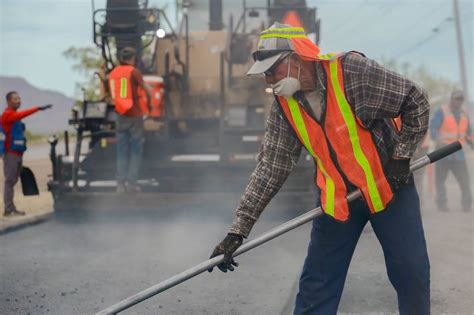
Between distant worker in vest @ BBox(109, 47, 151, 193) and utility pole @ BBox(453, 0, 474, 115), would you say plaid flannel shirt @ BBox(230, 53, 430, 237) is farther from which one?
utility pole @ BBox(453, 0, 474, 115)

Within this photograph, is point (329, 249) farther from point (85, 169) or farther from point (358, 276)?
point (85, 169)

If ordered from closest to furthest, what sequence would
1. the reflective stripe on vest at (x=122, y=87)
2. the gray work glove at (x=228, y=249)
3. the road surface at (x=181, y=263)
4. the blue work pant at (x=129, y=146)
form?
the gray work glove at (x=228, y=249), the road surface at (x=181, y=263), the reflective stripe on vest at (x=122, y=87), the blue work pant at (x=129, y=146)

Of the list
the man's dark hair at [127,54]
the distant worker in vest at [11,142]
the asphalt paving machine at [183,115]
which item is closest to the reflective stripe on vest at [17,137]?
the distant worker in vest at [11,142]

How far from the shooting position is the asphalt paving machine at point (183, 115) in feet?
31.7

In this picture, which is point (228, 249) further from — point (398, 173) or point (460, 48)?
point (460, 48)

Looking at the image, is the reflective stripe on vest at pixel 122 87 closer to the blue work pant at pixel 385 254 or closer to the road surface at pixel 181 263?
the road surface at pixel 181 263

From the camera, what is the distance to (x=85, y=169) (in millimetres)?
9688

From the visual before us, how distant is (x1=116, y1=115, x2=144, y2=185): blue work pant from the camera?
9430 mm

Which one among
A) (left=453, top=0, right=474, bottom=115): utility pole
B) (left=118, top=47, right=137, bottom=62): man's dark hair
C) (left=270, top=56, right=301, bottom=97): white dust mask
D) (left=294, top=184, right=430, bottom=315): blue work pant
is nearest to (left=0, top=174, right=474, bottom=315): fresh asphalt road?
(left=294, top=184, right=430, bottom=315): blue work pant

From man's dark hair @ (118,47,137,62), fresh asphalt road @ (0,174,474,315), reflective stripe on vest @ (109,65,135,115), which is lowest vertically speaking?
fresh asphalt road @ (0,174,474,315)

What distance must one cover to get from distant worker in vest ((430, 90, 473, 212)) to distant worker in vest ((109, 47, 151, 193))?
3.92 meters

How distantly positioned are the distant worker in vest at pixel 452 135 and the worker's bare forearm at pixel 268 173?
706 centimetres

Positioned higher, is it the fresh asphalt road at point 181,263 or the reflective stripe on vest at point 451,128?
the reflective stripe on vest at point 451,128

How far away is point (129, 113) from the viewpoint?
9367 millimetres
